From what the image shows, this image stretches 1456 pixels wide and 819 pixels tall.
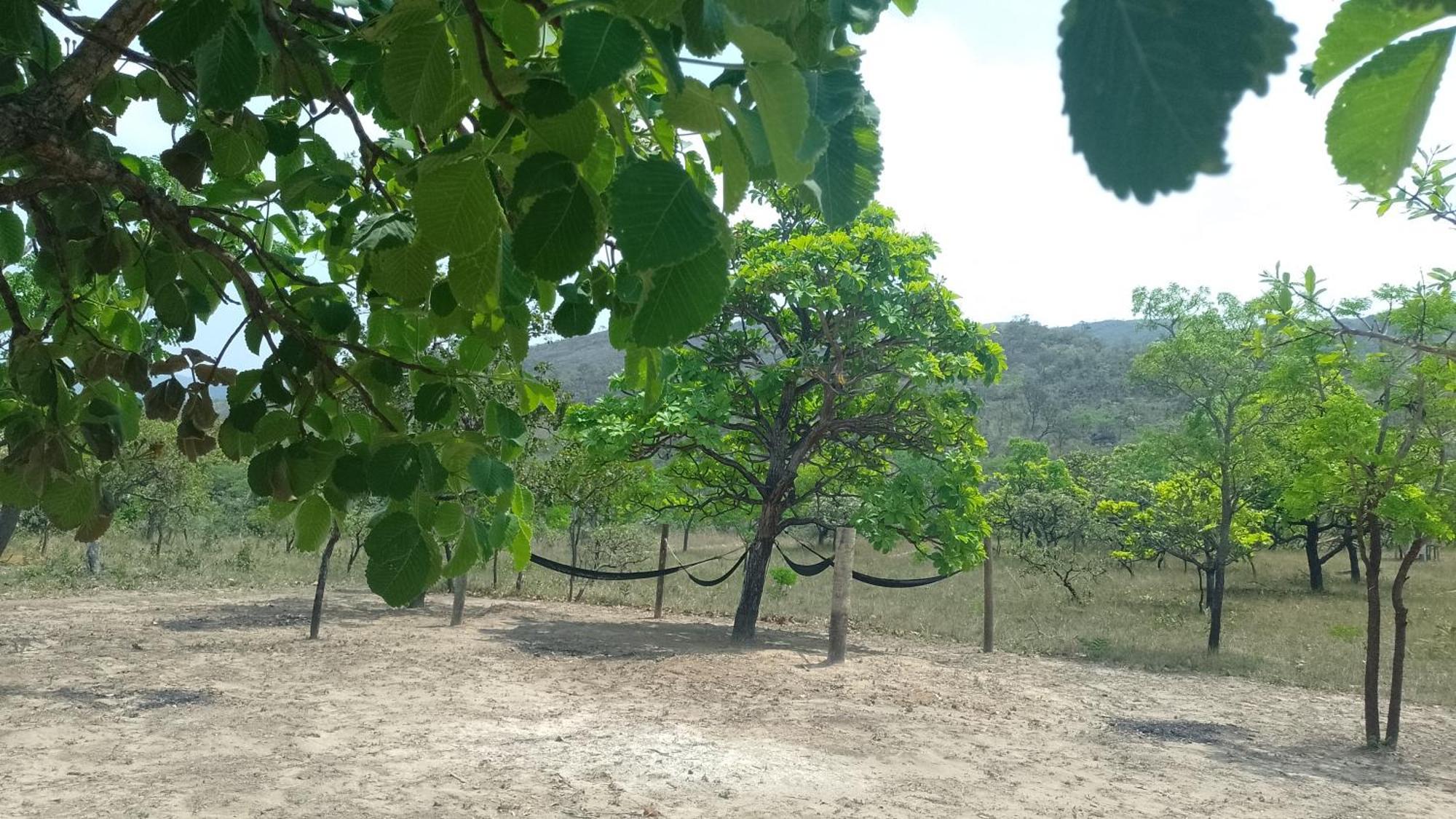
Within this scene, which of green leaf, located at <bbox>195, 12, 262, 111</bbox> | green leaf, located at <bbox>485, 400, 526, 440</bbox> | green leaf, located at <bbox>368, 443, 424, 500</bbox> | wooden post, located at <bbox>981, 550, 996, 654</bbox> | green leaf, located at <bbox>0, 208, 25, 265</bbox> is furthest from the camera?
wooden post, located at <bbox>981, 550, 996, 654</bbox>

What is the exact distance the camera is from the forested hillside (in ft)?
161

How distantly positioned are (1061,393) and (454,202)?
59.5 metres

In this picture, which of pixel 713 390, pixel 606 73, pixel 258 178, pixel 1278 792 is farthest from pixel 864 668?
pixel 606 73

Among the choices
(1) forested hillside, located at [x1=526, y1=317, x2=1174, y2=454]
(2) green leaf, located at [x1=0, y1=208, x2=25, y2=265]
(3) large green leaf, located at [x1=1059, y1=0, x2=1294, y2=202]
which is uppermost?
(1) forested hillside, located at [x1=526, y1=317, x2=1174, y2=454]

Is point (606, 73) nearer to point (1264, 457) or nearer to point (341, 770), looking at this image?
point (341, 770)

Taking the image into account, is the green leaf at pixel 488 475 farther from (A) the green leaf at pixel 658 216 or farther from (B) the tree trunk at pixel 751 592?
(B) the tree trunk at pixel 751 592

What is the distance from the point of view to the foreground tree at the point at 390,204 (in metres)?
0.55

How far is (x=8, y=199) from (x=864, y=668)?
7627 millimetres

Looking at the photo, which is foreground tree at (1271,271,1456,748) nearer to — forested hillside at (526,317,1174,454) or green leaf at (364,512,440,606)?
green leaf at (364,512,440,606)

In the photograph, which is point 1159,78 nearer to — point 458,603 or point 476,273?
point 476,273

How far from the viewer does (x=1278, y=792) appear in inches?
209

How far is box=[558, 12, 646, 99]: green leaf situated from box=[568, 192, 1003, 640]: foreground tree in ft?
25.6

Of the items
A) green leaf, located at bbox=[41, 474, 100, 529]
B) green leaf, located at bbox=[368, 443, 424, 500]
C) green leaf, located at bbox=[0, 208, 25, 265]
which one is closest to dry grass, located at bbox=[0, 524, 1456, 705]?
green leaf, located at bbox=[368, 443, 424, 500]

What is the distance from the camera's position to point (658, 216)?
1.61 ft
